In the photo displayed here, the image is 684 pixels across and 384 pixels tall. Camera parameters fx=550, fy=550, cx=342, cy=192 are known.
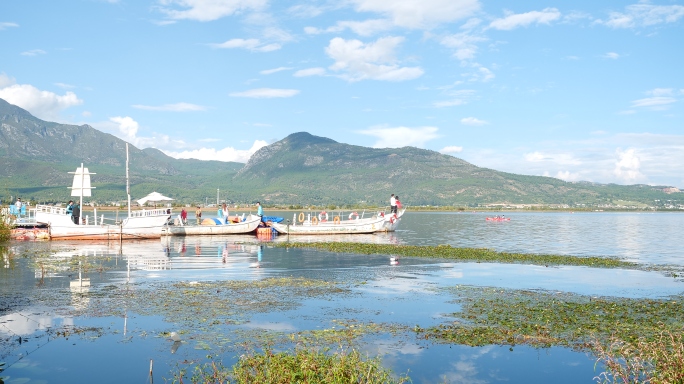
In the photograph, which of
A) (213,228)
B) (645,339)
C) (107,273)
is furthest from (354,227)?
(645,339)

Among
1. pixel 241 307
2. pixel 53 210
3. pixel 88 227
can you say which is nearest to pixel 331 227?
pixel 88 227

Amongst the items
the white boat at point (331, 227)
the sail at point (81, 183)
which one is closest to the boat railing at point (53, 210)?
the sail at point (81, 183)

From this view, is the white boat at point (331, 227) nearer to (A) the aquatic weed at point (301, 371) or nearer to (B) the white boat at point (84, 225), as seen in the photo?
(B) the white boat at point (84, 225)

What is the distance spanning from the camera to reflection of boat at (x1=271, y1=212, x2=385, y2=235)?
60.9 metres

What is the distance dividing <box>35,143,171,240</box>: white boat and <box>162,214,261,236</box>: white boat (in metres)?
3.21

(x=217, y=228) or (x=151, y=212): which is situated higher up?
(x=151, y=212)

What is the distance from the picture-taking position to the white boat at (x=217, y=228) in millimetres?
57856

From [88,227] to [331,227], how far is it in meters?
25.4

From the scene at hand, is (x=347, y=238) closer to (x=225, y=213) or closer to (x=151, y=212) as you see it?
(x=225, y=213)

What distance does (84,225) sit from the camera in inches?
1986

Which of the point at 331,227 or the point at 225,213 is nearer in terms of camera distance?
the point at 225,213

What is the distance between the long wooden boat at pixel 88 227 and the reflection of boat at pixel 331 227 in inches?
555

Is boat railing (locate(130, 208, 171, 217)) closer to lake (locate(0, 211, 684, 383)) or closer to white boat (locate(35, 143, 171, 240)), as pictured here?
A: white boat (locate(35, 143, 171, 240))

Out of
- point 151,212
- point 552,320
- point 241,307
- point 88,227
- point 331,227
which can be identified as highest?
point 151,212
